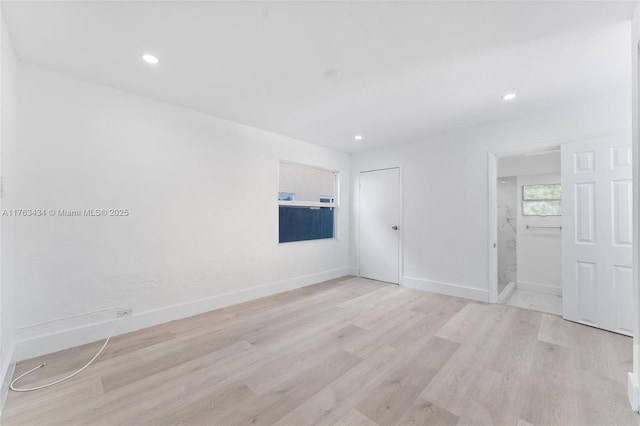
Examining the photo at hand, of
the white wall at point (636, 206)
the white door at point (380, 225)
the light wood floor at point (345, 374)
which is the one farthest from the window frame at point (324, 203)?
the white wall at point (636, 206)

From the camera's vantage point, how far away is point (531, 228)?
14.5 ft

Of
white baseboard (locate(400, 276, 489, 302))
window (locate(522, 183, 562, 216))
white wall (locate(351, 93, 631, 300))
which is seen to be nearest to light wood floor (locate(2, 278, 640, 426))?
white baseboard (locate(400, 276, 489, 302))

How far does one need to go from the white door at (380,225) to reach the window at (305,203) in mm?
651

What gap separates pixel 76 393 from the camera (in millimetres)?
1740

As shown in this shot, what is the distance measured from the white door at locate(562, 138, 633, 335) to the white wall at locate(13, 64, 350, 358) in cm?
378

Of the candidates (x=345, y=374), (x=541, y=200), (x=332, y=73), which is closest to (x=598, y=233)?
(x=541, y=200)

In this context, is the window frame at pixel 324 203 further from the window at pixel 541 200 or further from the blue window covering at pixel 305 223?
the window at pixel 541 200

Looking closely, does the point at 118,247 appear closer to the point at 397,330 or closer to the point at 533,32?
the point at 397,330

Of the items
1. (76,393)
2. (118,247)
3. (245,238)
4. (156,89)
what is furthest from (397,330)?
(156,89)

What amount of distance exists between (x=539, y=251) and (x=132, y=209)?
605cm

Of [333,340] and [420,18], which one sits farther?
[333,340]

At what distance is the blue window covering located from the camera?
4230mm

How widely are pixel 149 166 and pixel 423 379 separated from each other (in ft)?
11.0

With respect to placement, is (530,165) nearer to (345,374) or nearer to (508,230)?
(508,230)
